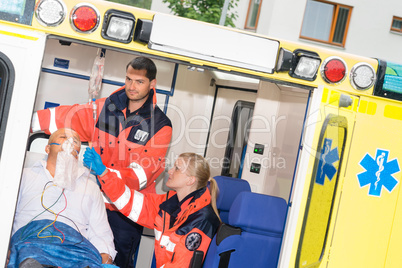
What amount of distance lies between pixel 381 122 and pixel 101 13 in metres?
1.73

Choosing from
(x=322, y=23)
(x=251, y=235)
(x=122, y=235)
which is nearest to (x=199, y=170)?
(x=251, y=235)

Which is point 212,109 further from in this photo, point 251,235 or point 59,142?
point 251,235

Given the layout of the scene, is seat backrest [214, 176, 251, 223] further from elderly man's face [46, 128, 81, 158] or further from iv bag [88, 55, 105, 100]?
iv bag [88, 55, 105, 100]

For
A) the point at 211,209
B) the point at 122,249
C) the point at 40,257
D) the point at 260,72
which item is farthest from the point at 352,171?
the point at 122,249

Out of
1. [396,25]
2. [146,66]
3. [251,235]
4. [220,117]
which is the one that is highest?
[396,25]

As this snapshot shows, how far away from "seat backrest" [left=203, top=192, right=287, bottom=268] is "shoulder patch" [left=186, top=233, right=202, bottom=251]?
129 millimetres

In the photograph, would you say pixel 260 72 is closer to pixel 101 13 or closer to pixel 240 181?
pixel 101 13

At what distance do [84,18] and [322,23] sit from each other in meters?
12.5

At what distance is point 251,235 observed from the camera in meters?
3.30

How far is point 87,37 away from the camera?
106 inches

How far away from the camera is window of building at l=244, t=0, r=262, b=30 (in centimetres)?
1335

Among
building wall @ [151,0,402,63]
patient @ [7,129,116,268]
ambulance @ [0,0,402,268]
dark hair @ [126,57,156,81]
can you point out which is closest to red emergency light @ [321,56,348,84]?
ambulance @ [0,0,402,268]

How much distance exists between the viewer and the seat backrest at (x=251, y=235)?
3.26 metres

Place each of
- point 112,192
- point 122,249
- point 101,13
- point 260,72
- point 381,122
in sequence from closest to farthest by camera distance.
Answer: point 101,13
point 260,72
point 381,122
point 112,192
point 122,249
